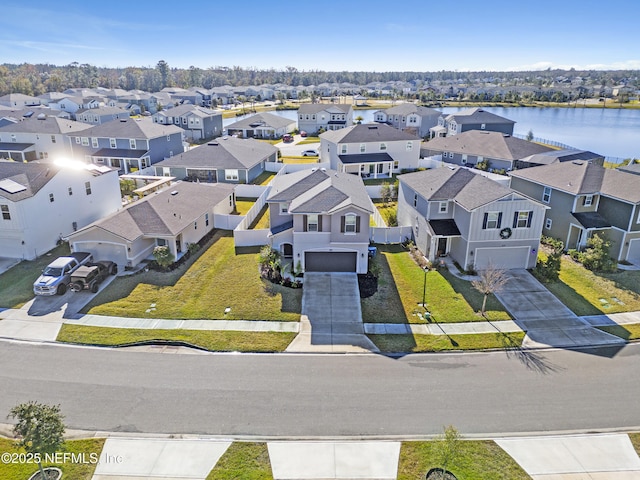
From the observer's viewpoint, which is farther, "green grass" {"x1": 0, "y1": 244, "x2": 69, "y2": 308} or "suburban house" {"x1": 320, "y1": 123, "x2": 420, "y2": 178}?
"suburban house" {"x1": 320, "y1": 123, "x2": 420, "y2": 178}

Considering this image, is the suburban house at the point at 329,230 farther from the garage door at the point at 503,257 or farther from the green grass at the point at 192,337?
the garage door at the point at 503,257

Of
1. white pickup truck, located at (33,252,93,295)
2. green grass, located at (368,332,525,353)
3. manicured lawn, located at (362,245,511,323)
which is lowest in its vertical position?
green grass, located at (368,332,525,353)

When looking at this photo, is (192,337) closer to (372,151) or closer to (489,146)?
(372,151)

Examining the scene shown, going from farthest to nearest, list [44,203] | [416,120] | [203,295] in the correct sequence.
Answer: [416,120]
[44,203]
[203,295]

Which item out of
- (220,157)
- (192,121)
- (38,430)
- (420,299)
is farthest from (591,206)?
(192,121)

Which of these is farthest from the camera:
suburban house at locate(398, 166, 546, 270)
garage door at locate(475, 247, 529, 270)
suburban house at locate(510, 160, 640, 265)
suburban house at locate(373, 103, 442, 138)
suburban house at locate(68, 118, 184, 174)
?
suburban house at locate(373, 103, 442, 138)

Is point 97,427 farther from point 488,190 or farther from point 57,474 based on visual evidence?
point 488,190

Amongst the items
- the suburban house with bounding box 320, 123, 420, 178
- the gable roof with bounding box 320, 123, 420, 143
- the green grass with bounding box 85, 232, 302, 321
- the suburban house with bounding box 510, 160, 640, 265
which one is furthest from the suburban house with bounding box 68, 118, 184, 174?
the suburban house with bounding box 510, 160, 640, 265

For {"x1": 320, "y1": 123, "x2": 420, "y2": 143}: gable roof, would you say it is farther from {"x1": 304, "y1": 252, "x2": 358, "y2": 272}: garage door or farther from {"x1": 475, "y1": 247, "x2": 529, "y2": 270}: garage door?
{"x1": 475, "y1": 247, "x2": 529, "y2": 270}: garage door
